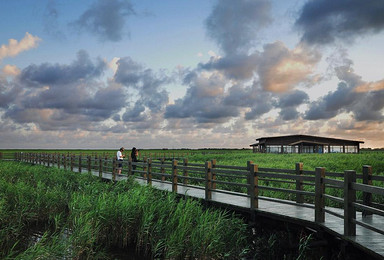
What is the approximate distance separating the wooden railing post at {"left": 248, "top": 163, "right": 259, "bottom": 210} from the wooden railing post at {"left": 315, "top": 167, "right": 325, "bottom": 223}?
1959mm

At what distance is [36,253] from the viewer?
6.69 meters

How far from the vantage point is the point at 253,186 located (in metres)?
9.62

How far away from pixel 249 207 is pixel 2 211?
7139mm

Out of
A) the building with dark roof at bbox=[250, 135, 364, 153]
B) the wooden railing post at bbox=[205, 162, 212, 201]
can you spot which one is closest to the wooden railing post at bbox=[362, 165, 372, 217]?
the wooden railing post at bbox=[205, 162, 212, 201]

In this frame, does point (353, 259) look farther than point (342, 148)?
No

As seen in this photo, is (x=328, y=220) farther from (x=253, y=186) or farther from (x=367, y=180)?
(x=253, y=186)

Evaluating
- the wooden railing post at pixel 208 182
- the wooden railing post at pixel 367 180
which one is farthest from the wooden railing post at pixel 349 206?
the wooden railing post at pixel 208 182

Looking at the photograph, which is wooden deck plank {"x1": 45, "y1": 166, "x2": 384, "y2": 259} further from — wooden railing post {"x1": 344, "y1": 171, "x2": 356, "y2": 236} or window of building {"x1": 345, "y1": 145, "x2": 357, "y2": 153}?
window of building {"x1": 345, "y1": 145, "x2": 357, "y2": 153}

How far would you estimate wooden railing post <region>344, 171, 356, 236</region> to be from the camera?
666 centimetres

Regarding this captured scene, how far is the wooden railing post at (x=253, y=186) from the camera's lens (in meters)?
9.46

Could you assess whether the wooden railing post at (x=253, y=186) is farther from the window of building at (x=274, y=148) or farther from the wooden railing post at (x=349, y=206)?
the window of building at (x=274, y=148)

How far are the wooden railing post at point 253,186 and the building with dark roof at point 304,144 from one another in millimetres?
48907

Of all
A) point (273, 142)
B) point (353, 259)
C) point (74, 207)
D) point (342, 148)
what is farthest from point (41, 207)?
point (342, 148)

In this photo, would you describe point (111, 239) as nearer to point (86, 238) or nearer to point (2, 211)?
point (86, 238)
